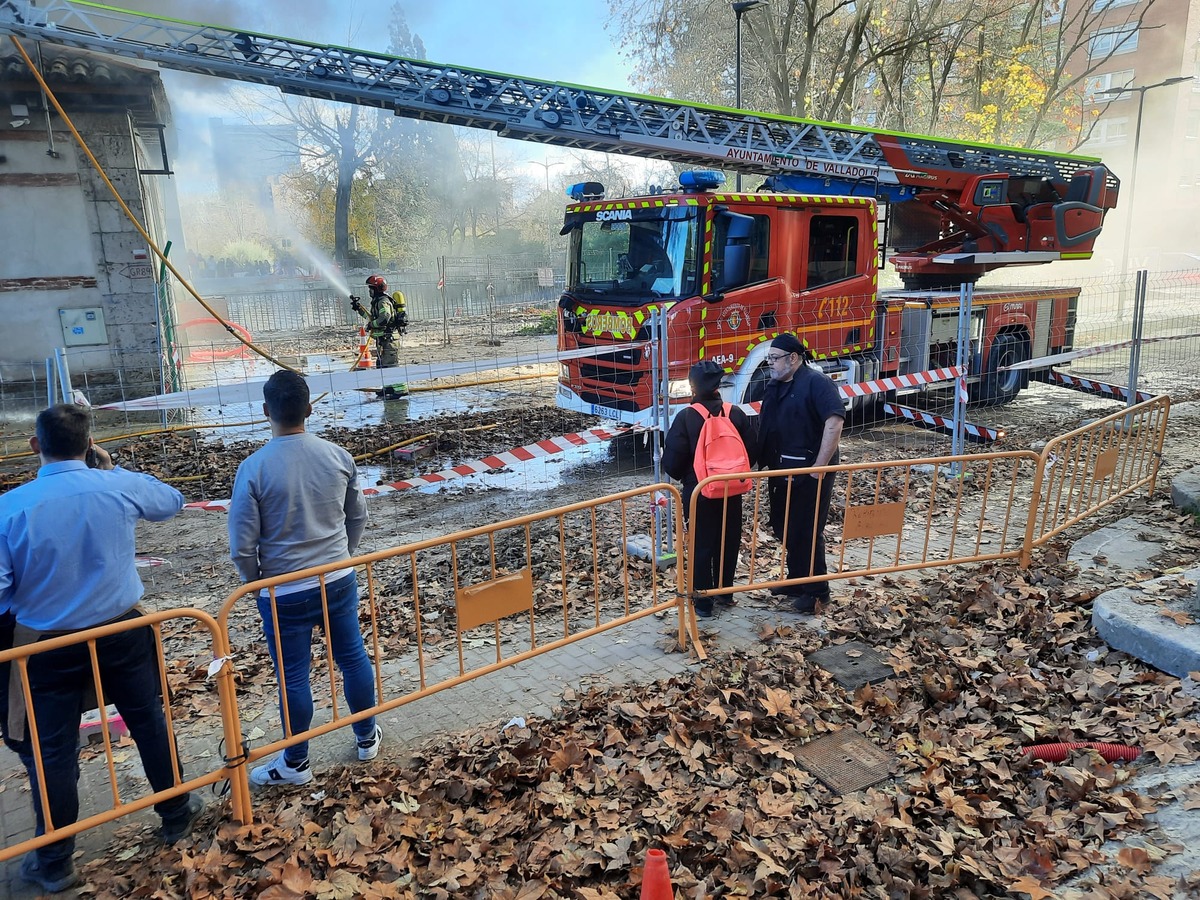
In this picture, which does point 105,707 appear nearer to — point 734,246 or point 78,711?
point 78,711

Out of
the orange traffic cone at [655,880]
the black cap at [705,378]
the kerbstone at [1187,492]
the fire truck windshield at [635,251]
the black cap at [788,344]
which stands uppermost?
the fire truck windshield at [635,251]

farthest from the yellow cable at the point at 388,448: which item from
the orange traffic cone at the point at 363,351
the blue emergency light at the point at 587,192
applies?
the orange traffic cone at the point at 363,351

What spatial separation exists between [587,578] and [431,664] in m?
1.51

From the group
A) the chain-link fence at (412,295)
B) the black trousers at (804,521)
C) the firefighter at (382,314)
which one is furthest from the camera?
the chain-link fence at (412,295)

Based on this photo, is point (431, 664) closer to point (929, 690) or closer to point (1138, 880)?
point (929, 690)

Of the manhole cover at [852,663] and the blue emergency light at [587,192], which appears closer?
the manhole cover at [852,663]

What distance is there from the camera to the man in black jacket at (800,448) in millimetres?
4883

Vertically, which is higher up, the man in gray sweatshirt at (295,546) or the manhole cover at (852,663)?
the man in gray sweatshirt at (295,546)

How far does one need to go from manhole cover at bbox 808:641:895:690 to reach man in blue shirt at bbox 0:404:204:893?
3.24 meters

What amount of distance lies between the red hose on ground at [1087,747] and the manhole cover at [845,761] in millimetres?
665

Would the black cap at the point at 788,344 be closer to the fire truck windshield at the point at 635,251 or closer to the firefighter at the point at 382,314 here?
the fire truck windshield at the point at 635,251

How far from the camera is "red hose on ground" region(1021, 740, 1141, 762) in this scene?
137 inches

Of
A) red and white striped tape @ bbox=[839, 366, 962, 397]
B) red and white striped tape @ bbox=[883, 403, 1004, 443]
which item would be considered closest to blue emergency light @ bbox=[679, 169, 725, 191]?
red and white striped tape @ bbox=[839, 366, 962, 397]

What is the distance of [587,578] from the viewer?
5.82 m
